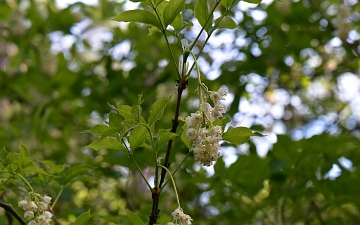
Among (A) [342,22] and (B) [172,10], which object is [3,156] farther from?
(A) [342,22]

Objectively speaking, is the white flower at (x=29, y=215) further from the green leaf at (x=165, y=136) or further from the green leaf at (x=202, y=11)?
the green leaf at (x=202, y=11)

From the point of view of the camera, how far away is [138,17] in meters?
0.87

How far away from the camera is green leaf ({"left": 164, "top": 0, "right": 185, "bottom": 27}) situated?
33.7 inches

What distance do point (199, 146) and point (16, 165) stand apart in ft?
1.32

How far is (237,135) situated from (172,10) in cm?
26

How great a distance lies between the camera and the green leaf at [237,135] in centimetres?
83

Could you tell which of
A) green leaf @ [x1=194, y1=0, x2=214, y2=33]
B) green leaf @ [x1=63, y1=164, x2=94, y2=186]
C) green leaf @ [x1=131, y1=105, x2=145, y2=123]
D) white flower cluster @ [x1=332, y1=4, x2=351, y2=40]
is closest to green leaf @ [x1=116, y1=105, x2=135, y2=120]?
green leaf @ [x1=131, y1=105, x2=145, y2=123]

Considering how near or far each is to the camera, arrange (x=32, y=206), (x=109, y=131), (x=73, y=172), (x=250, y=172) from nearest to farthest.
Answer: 1. (x=109, y=131)
2. (x=32, y=206)
3. (x=73, y=172)
4. (x=250, y=172)

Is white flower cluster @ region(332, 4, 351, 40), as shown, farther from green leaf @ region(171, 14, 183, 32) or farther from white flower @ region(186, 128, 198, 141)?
white flower @ region(186, 128, 198, 141)

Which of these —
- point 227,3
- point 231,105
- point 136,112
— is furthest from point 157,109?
point 231,105

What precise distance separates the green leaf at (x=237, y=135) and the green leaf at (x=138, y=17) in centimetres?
24

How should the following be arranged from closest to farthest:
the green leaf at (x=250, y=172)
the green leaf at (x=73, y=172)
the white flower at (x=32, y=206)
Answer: the white flower at (x=32, y=206), the green leaf at (x=73, y=172), the green leaf at (x=250, y=172)

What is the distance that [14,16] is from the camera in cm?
243

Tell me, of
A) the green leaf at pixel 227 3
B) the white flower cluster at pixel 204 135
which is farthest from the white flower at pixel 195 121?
the green leaf at pixel 227 3
